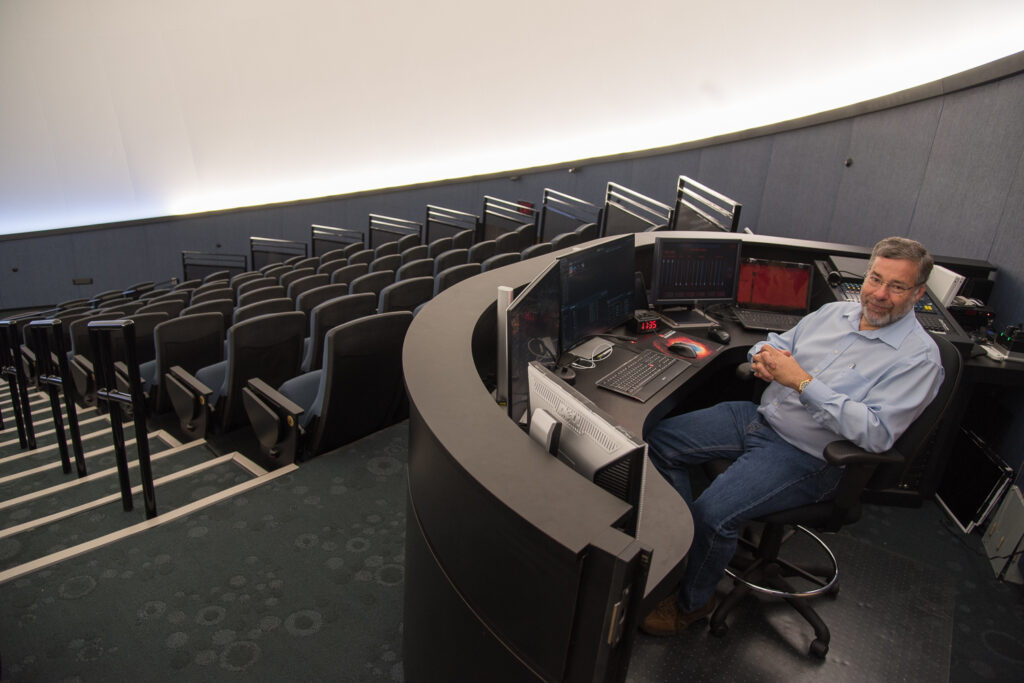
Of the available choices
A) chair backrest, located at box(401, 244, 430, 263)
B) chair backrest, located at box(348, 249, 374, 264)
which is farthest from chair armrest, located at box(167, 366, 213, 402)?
chair backrest, located at box(348, 249, 374, 264)

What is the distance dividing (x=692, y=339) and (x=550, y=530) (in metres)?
1.89

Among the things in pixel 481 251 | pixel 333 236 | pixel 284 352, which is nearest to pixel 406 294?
pixel 284 352

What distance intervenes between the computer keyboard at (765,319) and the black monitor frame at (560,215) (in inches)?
143

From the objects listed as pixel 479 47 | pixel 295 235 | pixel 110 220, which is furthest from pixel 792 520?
pixel 110 220

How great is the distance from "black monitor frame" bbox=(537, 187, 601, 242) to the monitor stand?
3591mm

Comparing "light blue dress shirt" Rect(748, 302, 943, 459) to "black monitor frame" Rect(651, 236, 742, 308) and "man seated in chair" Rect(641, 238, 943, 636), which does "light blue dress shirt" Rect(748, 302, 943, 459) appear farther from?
"black monitor frame" Rect(651, 236, 742, 308)

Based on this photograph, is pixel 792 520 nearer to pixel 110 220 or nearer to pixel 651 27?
pixel 651 27

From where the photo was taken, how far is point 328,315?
3.14 m

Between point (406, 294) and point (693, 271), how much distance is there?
5.57 ft

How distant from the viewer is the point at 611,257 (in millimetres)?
2418

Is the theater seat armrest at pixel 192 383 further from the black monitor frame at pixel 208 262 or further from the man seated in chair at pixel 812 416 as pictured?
the black monitor frame at pixel 208 262

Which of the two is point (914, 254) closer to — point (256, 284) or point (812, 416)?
point (812, 416)

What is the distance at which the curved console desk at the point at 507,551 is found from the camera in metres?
0.79

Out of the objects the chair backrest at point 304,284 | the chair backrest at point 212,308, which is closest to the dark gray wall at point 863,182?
the chair backrest at point 304,284
